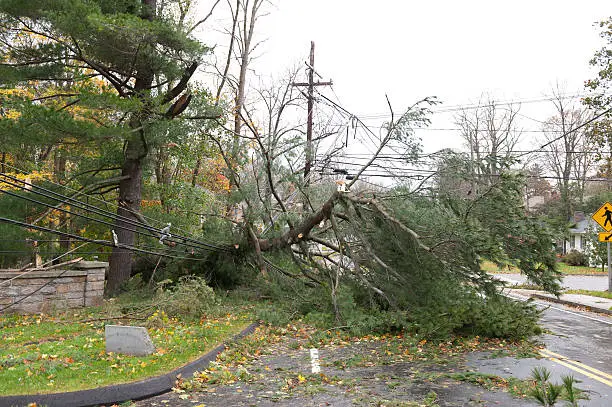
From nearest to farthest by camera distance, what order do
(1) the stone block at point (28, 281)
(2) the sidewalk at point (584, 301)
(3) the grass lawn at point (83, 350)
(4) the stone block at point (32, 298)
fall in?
(3) the grass lawn at point (83, 350) → (1) the stone block at point (28, 281) → (4) the stone block at point (32, 298) → (2) the sidewalk at point (584, 301)

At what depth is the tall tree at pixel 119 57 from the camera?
40.9 feet

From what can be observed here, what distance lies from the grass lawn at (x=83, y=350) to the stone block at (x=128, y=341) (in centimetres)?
13

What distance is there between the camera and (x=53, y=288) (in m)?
13.3

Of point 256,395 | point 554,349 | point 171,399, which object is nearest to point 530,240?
point 554,349

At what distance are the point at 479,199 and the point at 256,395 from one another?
5763mm

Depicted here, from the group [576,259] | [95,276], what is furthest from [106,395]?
[576,259]

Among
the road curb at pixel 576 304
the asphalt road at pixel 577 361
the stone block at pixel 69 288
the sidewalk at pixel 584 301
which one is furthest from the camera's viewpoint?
the sidewalk at pixel 584 301

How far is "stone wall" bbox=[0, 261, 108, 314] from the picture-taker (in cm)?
1250

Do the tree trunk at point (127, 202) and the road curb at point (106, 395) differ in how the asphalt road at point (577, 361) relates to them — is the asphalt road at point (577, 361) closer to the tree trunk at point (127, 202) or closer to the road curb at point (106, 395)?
the road curb at point (106, 395)

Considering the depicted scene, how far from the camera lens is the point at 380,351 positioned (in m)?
8.92

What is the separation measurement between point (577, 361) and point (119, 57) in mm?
12290

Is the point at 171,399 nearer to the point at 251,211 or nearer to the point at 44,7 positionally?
the point at 251,211

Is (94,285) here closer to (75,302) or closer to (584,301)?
(75,302)

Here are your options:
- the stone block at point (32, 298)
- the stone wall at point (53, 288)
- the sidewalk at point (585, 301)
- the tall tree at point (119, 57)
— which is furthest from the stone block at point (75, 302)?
the sidewalk at point (585, 301)
